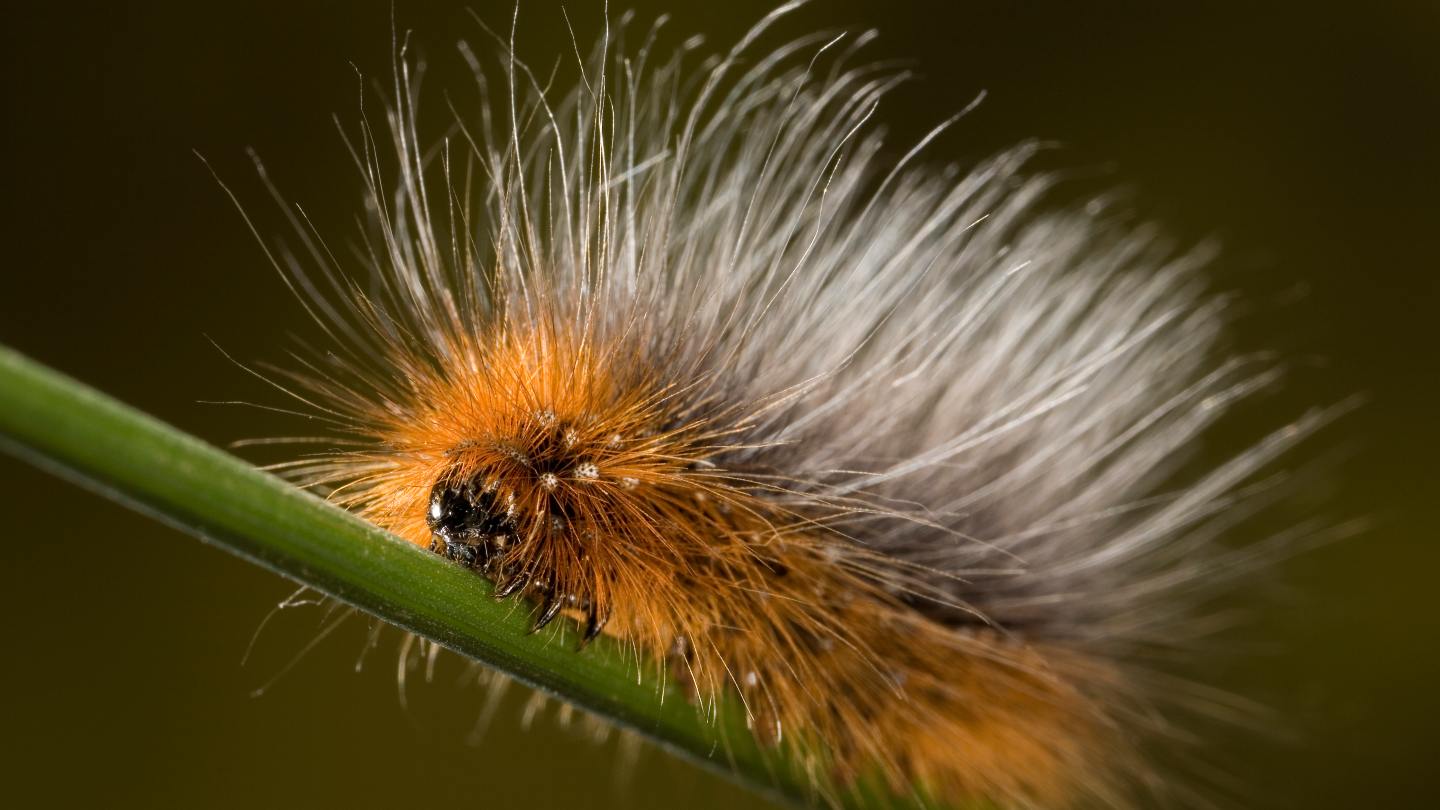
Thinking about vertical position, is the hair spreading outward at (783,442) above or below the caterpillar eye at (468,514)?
above

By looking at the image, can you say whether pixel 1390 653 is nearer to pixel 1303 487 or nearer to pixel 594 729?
pixel 1303 487

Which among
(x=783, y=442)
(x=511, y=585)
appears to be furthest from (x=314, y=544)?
(x=783, y=442)

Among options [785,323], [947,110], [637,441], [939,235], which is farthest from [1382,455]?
[637,441]

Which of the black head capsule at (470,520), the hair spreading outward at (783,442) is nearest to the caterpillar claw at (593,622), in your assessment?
the hair spreading outward at (783,442)

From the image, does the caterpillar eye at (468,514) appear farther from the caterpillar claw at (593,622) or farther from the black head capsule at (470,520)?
the caterpillar claw at (593,622)

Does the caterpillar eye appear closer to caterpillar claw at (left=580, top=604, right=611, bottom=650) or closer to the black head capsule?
the black head capsule

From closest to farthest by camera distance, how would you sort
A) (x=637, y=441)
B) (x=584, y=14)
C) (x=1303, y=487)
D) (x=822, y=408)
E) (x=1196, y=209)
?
1. (x=637, y=441)
2. (x=822, y=408)
3. (x=1303, y=487)
4. (x=584, y=14)
5. (x=1196, y=209)
